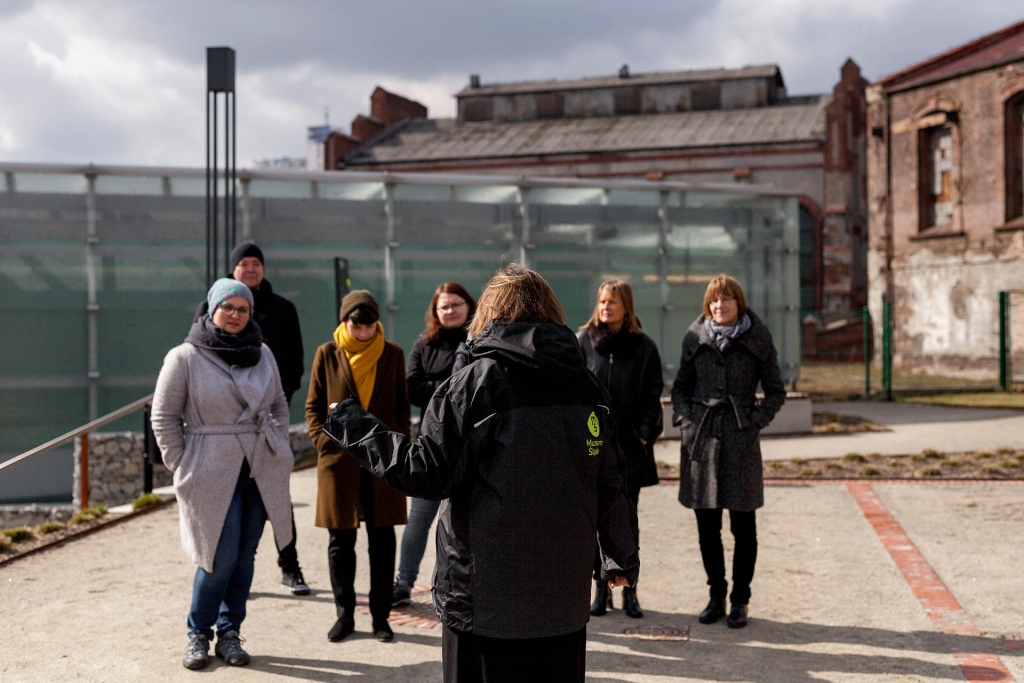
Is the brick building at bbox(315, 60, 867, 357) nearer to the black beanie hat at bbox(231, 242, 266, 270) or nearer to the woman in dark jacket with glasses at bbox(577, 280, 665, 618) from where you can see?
the woman in dark jacket with glasses at bbox(577, 280, 665, 618)

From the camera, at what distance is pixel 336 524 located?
558 centimetres

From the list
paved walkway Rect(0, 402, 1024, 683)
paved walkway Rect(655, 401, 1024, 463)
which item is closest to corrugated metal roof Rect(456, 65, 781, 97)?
paved walkway Rect(655, 401, 1024, 463)

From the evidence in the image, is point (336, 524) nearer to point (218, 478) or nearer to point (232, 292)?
point (218, 478)

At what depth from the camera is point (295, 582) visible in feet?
21.7

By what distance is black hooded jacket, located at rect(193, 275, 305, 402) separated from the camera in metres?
6.66

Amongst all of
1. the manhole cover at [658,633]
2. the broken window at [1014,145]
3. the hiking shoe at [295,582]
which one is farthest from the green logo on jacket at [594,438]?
the broken window at [1014,145]

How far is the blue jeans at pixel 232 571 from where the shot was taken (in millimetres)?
5117

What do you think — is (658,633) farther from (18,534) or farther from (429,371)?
(18,534)

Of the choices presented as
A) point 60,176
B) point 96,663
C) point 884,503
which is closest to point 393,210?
point 60,176

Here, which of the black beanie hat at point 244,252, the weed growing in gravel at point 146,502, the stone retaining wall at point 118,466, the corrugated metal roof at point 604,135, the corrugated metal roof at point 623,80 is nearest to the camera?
the black beanie hat at point 244,252

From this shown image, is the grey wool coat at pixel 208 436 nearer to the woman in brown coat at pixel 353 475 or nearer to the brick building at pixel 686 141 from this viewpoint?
the woman in brown coat at pixel 353 475

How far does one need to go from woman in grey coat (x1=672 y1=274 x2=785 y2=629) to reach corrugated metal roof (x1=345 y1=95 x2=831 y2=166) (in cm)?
3418

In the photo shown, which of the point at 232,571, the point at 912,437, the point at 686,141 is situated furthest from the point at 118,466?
the point at 686,141

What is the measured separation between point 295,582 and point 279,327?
1.61 metres
